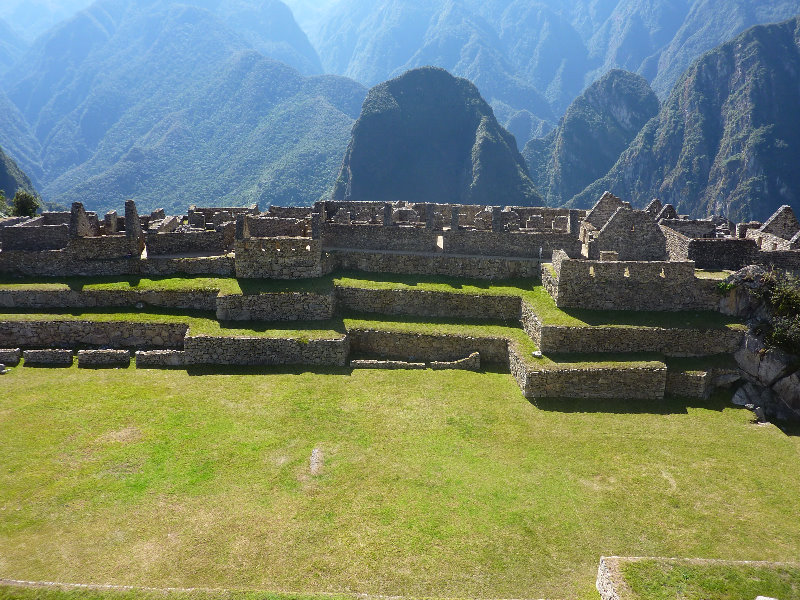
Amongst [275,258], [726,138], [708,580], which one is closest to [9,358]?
Result: [275,258]

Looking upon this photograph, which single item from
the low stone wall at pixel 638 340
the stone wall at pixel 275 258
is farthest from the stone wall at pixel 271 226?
the low stone wall at pixel 638 340

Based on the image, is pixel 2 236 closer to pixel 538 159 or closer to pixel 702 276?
pixel 702 276

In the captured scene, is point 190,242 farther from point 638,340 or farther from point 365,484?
point 638,340

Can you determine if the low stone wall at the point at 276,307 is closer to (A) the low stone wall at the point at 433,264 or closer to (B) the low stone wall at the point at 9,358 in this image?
(A) the low stone wall at the point at 433,264

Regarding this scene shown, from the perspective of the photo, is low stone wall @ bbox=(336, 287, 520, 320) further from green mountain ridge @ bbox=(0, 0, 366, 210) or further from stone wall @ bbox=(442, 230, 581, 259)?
green mountain ridge @ bbox=(0, 0, 366, 210)

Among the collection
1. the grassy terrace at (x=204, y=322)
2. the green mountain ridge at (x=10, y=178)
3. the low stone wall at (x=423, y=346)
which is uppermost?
the green mountain ridge at (x=10, y=178)
